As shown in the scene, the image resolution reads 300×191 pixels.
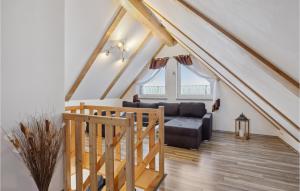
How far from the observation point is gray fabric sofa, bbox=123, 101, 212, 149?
3.28 m

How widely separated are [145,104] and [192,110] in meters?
1.48

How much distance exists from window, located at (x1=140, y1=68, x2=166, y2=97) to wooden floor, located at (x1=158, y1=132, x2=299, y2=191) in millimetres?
2444

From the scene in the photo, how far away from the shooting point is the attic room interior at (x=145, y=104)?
1.15 meters

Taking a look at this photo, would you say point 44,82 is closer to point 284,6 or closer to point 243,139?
point 284,6

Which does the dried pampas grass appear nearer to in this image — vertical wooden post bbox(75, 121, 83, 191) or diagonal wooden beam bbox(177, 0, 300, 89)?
vertical wooden post bbox(75, 121, 83, 191)

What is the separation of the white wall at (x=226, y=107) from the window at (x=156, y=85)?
0.64 ft

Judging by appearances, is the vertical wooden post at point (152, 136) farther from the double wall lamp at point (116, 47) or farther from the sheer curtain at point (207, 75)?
the sheer curtain at point (207, 75)

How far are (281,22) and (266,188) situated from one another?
2.12 meters

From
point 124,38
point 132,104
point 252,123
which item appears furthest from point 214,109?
point 124,38

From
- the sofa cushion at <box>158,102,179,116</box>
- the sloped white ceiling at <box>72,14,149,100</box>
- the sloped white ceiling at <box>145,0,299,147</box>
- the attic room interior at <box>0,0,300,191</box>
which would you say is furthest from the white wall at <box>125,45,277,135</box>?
the sloped white ceiling at <box>145,0,299,147</box>

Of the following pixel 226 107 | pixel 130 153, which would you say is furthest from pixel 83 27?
pixel 226 107

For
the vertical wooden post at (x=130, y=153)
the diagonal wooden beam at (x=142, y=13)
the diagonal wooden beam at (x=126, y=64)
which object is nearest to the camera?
the vertical wooden post at (x=130, y=153)

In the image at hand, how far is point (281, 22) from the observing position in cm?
63

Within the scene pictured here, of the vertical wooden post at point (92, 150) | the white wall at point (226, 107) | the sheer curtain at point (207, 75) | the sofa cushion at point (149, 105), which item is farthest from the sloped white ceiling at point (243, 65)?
the sofa cushion at point (149, 105)
